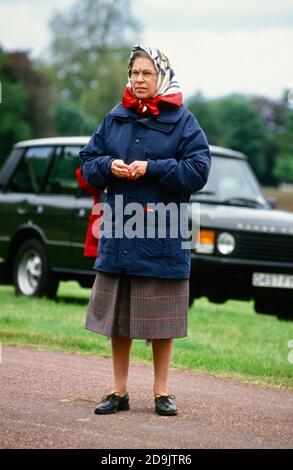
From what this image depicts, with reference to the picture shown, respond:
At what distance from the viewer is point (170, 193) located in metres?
5.94

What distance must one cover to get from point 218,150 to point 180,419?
7.56m

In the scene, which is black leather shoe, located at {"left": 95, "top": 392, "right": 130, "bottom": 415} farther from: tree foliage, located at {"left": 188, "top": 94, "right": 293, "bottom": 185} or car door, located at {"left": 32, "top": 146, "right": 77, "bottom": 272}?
tree foliage, located at {"left": 188, "top": 94, "right": 293, "bottom": 185}

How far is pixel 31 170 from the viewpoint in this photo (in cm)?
1395

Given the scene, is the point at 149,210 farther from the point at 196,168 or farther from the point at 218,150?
the point at 218,150

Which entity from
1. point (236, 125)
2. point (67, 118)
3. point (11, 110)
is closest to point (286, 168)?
point (67, 118)

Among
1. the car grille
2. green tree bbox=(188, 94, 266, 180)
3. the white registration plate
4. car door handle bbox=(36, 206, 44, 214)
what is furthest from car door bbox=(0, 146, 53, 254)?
green tree bbox=(188, 94, 266, 180)

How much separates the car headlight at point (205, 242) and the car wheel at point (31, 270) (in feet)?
7.23

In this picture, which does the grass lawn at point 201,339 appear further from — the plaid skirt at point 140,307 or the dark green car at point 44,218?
the plaid skirt at point 140,307

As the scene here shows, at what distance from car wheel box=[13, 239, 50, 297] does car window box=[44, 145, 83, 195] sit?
0.69 m

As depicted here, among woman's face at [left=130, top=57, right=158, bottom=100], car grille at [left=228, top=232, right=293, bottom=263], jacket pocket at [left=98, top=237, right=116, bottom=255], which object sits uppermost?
woman's face at [left=130, top=57, right=158, bottom=100]

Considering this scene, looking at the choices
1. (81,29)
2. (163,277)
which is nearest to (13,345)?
(163,277)

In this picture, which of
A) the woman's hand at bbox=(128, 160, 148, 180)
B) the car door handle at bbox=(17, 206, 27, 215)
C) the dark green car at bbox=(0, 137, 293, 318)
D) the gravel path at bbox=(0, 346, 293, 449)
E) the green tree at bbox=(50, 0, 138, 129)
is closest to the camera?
the gravel path at bbox=(0, 346, 293, 449)

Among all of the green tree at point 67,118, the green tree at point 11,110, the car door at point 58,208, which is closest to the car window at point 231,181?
the car door at point 58,208

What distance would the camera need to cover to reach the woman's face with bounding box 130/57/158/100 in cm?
590
